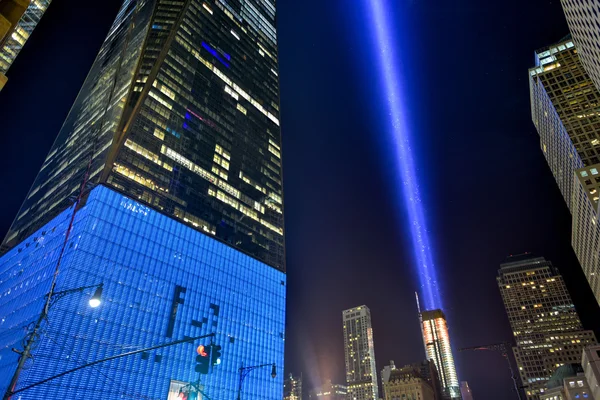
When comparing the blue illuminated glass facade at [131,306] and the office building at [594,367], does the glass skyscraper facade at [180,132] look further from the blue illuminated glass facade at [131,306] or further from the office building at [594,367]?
the office building at [594,367]

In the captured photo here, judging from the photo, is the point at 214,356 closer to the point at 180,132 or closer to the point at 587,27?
the point at 180,132

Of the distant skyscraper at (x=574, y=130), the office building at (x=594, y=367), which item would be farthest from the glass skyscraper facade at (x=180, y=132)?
the office building at (x=594, y=367)

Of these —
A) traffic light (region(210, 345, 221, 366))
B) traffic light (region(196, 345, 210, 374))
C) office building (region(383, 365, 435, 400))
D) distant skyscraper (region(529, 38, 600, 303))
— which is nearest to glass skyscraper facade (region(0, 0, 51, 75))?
traffic light (region(196, 345, 210, 374))

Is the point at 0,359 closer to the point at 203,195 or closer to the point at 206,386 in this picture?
the point at 206,386

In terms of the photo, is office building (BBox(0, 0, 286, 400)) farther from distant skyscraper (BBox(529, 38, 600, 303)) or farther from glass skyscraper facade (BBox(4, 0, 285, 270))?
distant skyscraper (BBox(529, 38, 600, 303))

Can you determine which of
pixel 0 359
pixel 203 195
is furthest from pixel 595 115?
pixel 0 359

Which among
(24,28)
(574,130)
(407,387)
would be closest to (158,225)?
(24,28)
